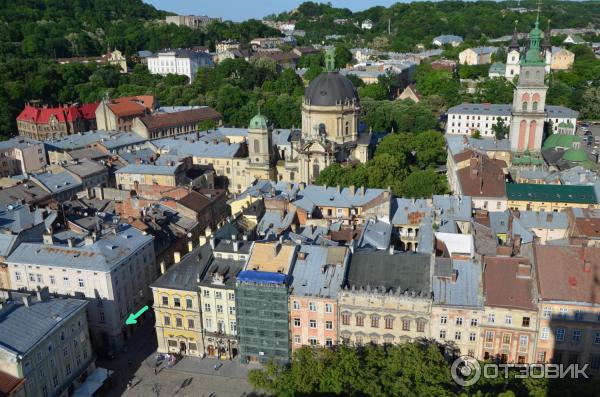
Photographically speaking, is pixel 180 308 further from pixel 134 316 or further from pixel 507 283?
pixel 507 283

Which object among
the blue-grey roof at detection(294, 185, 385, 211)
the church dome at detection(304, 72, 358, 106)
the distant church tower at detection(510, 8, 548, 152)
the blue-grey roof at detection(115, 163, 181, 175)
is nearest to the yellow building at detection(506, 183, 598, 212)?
the blue-grey roof at detection(294, 185, 385, 211)

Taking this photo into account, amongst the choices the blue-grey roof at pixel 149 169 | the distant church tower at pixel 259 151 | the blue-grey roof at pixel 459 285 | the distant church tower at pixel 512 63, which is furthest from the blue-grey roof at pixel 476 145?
the distant church tower at pixel 512 63

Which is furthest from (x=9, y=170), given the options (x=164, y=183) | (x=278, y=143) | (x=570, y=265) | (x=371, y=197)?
(x=570, y=265)

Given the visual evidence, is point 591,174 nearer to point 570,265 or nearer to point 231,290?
point 570,265

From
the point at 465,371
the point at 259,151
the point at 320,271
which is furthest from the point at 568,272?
the point at 259,151

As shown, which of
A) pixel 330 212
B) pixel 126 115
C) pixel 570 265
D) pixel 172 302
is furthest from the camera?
pixel 126 115

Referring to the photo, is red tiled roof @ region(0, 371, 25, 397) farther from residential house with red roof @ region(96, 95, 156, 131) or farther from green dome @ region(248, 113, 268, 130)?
residential house with red roof @ region(96, 95, 156, 131)
